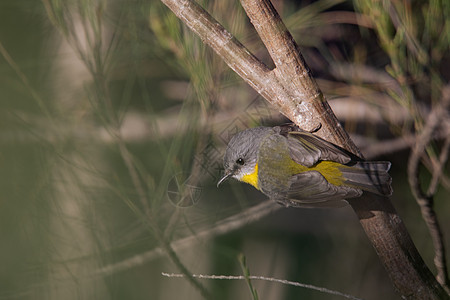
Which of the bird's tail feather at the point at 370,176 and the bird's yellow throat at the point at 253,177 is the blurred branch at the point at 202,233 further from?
the bird's tail feather at the point at 370,176

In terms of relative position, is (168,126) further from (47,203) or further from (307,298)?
(307,298)

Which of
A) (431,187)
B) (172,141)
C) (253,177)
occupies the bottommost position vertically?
(431,187)

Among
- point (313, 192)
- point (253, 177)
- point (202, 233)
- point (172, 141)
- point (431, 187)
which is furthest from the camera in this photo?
point (172, 141)

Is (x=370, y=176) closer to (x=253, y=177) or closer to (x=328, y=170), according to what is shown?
(x=328, y=170)

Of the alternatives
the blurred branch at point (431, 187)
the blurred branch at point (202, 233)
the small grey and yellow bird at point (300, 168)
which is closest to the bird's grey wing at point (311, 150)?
the small grey and yellow bird at point (300, 168)

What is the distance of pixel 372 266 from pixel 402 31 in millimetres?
1226

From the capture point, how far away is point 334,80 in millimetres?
1433

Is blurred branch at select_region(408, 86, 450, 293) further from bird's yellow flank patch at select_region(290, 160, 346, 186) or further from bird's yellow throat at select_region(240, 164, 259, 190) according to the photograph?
bird's yellow throat at select_region(240, 164, 259, 190)

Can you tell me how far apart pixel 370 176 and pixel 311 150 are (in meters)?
0.10

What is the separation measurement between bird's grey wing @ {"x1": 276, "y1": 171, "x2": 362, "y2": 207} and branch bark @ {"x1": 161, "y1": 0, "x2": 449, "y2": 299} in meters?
0.04

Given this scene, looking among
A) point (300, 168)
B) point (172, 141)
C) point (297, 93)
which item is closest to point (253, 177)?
point (300, 168)

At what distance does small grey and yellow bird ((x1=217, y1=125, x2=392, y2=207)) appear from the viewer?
688mm

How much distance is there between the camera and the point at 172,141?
4.23 feet

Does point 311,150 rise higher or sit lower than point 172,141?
lower
